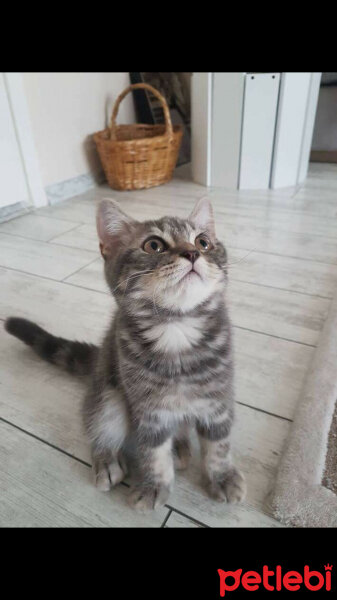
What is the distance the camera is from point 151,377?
0.63 meters

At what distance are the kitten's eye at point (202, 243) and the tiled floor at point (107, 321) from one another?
0.35 meters

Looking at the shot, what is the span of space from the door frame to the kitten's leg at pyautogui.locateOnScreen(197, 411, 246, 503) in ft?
6.11

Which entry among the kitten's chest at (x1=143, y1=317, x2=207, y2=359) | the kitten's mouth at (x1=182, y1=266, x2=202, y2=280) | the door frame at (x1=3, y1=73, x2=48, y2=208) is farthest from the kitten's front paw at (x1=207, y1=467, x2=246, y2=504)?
the door frame at (x1=3, y1=73, x2=48, y2=208)

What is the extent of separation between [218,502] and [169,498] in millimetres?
88

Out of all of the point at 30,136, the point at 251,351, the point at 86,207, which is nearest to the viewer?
the point at 251,351

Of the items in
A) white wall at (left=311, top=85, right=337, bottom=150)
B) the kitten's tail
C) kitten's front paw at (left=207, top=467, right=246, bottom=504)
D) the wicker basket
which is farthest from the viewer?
white wall at (left=311, top=85, right=337, bottom=150)

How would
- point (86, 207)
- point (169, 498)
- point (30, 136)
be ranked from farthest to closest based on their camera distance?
point (86, 207) < point (30, 136) < point (169, 498)

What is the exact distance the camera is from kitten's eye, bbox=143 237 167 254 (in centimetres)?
65

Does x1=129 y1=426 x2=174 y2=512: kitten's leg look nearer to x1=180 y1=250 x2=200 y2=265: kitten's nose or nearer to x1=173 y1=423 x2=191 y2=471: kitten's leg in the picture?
x1=173 y1=423 x2=191 y2=471: kitten's leg

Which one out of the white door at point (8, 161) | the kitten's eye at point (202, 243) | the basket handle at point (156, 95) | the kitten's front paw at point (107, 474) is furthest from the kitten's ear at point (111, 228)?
the basket handle at point (156, 95)
